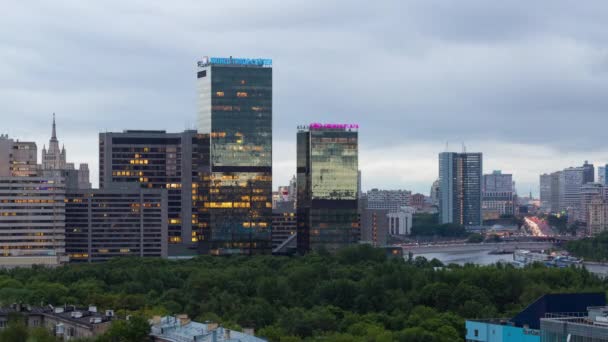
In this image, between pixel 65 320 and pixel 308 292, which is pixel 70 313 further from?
pixel 308 292

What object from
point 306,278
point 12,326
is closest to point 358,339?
point 12,326

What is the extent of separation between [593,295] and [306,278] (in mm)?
81858

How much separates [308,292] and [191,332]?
214 feet

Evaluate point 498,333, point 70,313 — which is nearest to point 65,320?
point 70,313

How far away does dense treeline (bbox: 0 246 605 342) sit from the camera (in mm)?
124000

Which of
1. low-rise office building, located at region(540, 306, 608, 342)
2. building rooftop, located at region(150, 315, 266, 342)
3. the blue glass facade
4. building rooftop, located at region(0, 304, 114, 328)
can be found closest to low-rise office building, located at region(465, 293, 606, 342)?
the blue glass facade

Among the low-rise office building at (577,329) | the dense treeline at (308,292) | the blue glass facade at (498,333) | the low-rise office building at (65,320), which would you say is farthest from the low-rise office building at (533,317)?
the low-rise office building at (65,320)

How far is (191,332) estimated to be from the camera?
326ft

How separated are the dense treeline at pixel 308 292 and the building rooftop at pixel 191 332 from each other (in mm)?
8351

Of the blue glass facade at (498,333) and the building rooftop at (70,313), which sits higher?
Result: the blue glass facade at (498,333)

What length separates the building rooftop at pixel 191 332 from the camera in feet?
308

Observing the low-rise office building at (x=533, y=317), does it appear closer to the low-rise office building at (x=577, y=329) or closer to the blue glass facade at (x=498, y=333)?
the blue glass facade at (x=498, y=333)

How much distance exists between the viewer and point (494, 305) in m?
152

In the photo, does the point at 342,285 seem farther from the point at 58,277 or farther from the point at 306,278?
the point at 58,277
